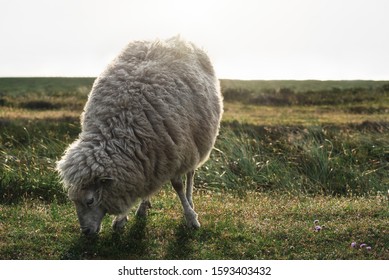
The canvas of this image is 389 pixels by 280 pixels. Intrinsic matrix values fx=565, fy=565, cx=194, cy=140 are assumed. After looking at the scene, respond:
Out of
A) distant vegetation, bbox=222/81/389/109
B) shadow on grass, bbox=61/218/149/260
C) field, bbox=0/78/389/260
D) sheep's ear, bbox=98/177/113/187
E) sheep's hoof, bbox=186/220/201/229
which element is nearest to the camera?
sheep's ear, bbox=98/177/113/187

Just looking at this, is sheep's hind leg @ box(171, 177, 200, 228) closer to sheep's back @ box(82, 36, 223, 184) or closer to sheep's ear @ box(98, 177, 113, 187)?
sheep's back @ box(82, 36, 223, 184)

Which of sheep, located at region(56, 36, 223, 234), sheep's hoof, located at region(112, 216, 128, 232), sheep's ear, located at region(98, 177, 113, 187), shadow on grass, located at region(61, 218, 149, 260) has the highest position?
sheep, located at region(56, 36, 223, 234)

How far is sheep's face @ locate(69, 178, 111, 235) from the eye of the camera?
6.94 metres

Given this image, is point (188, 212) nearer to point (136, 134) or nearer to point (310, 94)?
point (136, 134)

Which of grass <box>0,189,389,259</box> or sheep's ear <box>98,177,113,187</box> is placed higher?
sheep's ear <box>98,177,113,187</box>

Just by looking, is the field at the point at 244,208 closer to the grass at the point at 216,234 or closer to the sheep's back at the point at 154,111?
the grass at the point at 216,234

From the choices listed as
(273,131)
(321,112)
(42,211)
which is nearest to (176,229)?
(42,211)

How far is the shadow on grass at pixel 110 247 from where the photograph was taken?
7098 mm

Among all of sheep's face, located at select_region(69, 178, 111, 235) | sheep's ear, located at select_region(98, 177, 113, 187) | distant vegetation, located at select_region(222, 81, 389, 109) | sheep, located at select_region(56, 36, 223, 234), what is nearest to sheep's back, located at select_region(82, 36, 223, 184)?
sheep, located at select_region(56, 36, 223, 234)

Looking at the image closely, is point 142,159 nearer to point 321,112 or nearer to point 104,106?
point 104,106

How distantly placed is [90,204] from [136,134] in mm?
1049

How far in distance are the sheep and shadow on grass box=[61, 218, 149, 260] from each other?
0.23m

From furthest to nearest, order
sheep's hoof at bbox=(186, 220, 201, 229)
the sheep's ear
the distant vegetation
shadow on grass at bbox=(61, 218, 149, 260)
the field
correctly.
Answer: the distant vegetation, sheep's hoof at bbox=(186, 220, 201, 229), the field, shadow on grass at bbox=(61, 218, 149, 260), the sheep's ear

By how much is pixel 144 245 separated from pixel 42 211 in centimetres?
246
